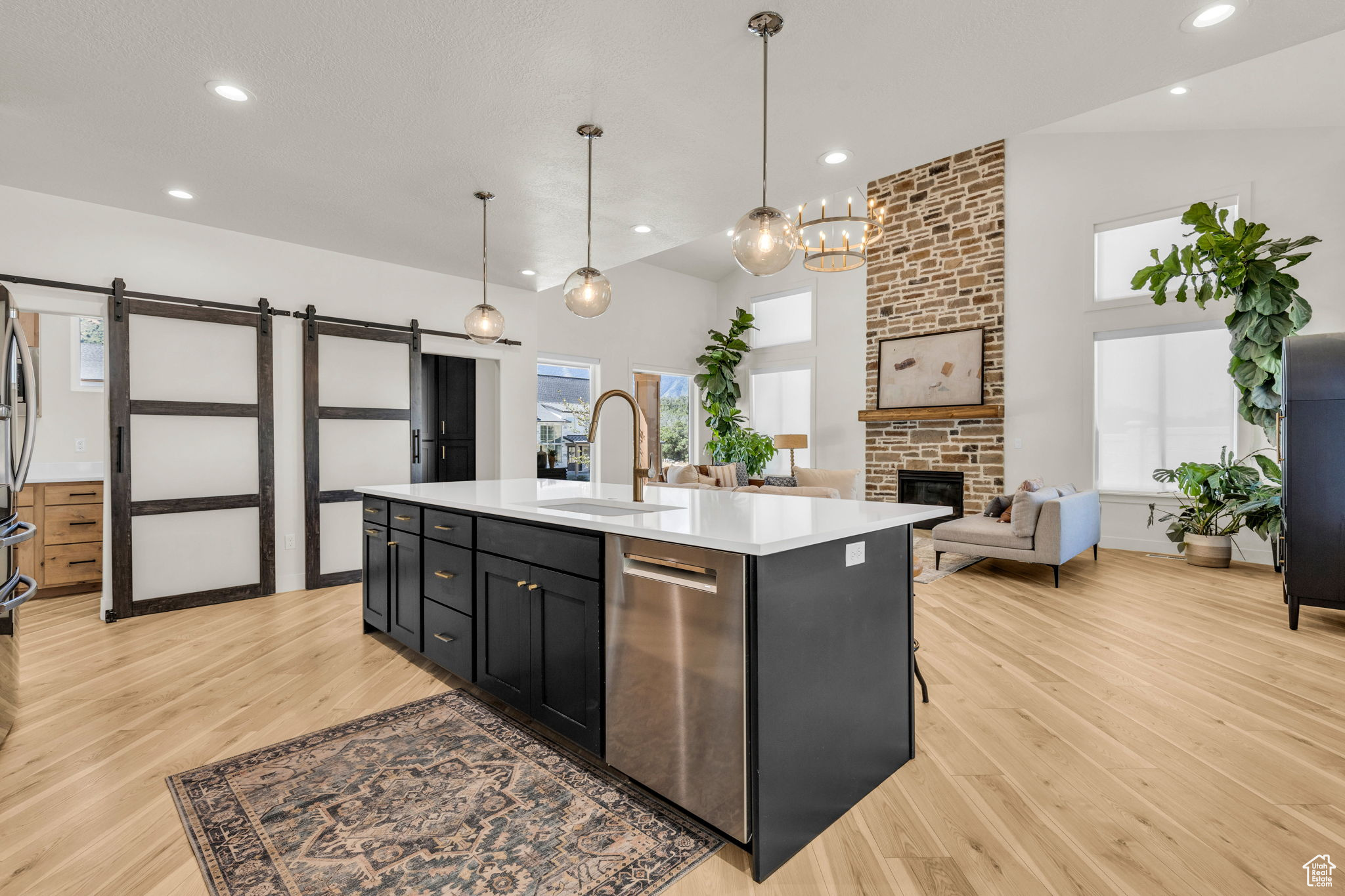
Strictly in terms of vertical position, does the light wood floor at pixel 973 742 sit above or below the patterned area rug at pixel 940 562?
below

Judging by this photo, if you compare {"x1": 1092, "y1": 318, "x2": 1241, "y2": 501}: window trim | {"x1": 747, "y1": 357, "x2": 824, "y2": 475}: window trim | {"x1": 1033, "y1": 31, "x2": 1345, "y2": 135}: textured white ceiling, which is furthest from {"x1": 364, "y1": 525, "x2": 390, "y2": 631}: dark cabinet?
{"x1": 1092, "y1": 318, "x2": 1241, "y2": 501}: window trim

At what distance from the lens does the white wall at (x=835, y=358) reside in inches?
307

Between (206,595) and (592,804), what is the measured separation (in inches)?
144

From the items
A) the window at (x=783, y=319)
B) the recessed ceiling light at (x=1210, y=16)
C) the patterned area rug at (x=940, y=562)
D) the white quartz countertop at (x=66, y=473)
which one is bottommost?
the patterned area rug at (x=940, y=562)

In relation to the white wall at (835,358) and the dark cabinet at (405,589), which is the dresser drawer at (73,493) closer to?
the dark cabinet at (405,589)

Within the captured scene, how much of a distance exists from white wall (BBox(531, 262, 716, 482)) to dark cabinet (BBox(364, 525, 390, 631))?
4338 millimetres

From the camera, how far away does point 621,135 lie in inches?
112

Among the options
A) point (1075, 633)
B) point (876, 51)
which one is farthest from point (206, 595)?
point (1075, 633)

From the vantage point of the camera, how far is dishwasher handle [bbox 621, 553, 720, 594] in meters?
1.54

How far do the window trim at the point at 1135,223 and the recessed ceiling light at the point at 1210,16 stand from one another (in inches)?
171

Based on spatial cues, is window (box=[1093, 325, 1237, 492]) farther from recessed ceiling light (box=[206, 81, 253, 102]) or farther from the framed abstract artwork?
recessed ceiling light (box=[206, 81, 253, 102])

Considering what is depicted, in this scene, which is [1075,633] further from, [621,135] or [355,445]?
[355,445]

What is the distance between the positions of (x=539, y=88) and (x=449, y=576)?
203 centimetres

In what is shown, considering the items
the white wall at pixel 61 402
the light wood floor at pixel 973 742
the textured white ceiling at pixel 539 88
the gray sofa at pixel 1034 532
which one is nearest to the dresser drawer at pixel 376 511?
the light wood floor at pixel 973 742
